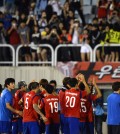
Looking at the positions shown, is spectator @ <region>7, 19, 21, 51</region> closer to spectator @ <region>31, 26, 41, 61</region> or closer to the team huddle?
spectator @ <region>31, 26, 41, 61</region>

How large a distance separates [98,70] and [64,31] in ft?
5.71

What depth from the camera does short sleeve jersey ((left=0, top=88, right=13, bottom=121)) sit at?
2627cm

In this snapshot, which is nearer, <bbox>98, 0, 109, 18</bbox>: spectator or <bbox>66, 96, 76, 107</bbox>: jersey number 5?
<bbox>66, 96, 76, 107</bbox>: jersey number 5

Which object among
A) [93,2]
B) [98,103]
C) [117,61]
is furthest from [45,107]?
[93,2]

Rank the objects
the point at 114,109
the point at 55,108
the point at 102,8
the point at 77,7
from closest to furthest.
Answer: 1. the point at 114,109
2. the point at 55,108
3. the point at 102,8
4. the point at 77,7

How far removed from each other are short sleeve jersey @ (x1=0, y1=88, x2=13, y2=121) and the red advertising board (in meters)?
6.59

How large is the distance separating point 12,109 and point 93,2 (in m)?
11.7

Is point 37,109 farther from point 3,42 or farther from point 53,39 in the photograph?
point 3,42

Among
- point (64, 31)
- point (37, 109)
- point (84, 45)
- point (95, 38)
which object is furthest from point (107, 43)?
point (37, 109)

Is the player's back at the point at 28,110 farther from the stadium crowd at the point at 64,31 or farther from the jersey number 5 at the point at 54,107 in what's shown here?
the stadium crowd at the point at 64,31

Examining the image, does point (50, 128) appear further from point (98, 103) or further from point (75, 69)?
point (75, 69)

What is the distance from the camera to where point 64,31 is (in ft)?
108

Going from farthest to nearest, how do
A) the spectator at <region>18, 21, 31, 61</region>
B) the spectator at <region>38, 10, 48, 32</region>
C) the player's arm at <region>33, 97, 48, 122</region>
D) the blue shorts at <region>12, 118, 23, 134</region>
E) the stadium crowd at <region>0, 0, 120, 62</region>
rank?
the spectator at <region>38, 10, 48, 32</region> → the spectator at <region>18, 21, 31, 61</region> → the stadium crowd at <region>0, 0, 120, 62</region> → the blue shorts at <region>12, 118, 23, 134</region> → the player's arm at <region>33, 97, 48, 122</region>

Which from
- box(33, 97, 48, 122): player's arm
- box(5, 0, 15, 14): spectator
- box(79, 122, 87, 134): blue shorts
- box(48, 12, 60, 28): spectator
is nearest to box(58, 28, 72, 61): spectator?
box(48, 12, 60, 28): spectator
